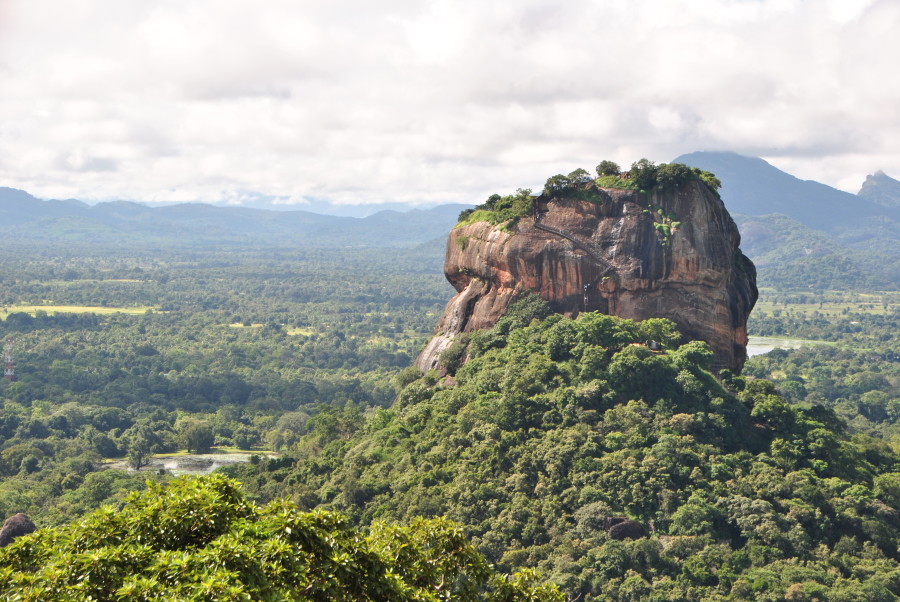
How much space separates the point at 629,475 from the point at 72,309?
15732 centimetres

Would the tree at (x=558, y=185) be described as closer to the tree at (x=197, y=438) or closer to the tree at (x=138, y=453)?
the tree at (x=138, y=453)

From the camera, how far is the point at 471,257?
51.8 metres

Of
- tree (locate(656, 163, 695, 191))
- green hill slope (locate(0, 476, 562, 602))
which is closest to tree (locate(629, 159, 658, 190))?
tree (locate(656, 163, 695, 191))

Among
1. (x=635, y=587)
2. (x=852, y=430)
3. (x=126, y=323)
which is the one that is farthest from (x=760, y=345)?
(x=635, y=587)

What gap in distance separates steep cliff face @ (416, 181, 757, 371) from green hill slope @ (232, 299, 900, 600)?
195cm

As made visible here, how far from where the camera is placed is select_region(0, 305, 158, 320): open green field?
158375mm

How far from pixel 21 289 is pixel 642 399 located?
7269 inches

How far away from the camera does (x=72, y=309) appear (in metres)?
168

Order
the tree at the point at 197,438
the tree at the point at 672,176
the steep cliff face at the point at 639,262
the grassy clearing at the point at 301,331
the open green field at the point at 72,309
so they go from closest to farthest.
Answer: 1. the steep cliff face at the point at 639,262
2. the tree at the point at 672,176
3. the tree at the point at 197,438
4. the open green field at the point at 72,309
5. the grassy clearing at the point at 301,331

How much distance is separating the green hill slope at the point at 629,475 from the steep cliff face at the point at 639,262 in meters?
1.95

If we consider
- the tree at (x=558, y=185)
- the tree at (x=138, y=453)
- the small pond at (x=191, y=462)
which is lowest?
the small pond at (x=191, y=462)

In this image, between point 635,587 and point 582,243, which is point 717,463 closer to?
point 635,587

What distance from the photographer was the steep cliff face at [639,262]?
44.6 metres

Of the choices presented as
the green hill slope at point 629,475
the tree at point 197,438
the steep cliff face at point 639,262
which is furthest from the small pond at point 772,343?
the green hill slope at point 629,475
